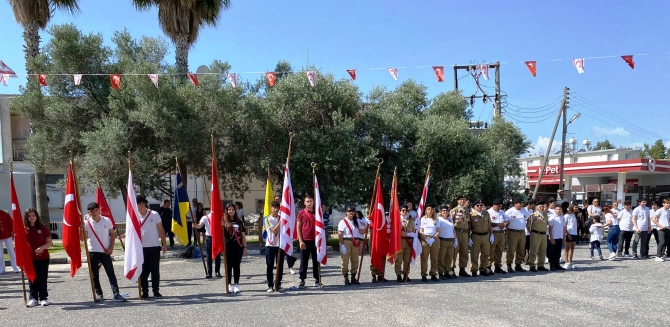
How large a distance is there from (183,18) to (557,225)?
1352 centimetres

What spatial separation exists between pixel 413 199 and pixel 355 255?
9179 millimetres

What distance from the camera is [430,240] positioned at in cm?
1096

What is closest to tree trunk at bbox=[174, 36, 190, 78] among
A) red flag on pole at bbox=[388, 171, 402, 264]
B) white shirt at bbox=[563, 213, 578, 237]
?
red flag on pole at bbox=[388, 171, 402, 264]

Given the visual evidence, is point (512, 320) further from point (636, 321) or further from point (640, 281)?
point (640, 281)

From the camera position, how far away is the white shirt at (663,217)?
14.6 m

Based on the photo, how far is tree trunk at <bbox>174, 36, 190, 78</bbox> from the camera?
18375mm

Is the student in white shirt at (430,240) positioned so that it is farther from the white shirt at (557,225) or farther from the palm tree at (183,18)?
the palm tree at (183,18)

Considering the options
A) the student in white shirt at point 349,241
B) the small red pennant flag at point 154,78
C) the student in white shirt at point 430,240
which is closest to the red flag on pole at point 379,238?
the student in white shirt at point 349,241

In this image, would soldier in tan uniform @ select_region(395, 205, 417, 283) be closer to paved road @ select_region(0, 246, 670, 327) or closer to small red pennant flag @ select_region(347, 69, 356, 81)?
paved road @ select_region(0, 246, 670, 327)

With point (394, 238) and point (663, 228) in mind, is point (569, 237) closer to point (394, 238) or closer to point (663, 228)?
point (663, 228)

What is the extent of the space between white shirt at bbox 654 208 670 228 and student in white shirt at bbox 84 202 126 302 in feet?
45.8

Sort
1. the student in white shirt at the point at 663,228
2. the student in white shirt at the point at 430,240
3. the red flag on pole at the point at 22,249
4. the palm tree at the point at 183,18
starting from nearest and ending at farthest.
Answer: the red flag on pole at the point at 22,249
the student in white shirt at the point at 430,240
the student in white shirt at the point at 663,228
the palm tree at the point at 183,18

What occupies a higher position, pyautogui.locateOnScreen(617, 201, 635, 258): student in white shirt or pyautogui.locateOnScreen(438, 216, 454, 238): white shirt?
pyautogui.locateOnScreen(438, 216, 454, 238): white shirt

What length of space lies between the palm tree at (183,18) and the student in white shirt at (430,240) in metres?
11.1
